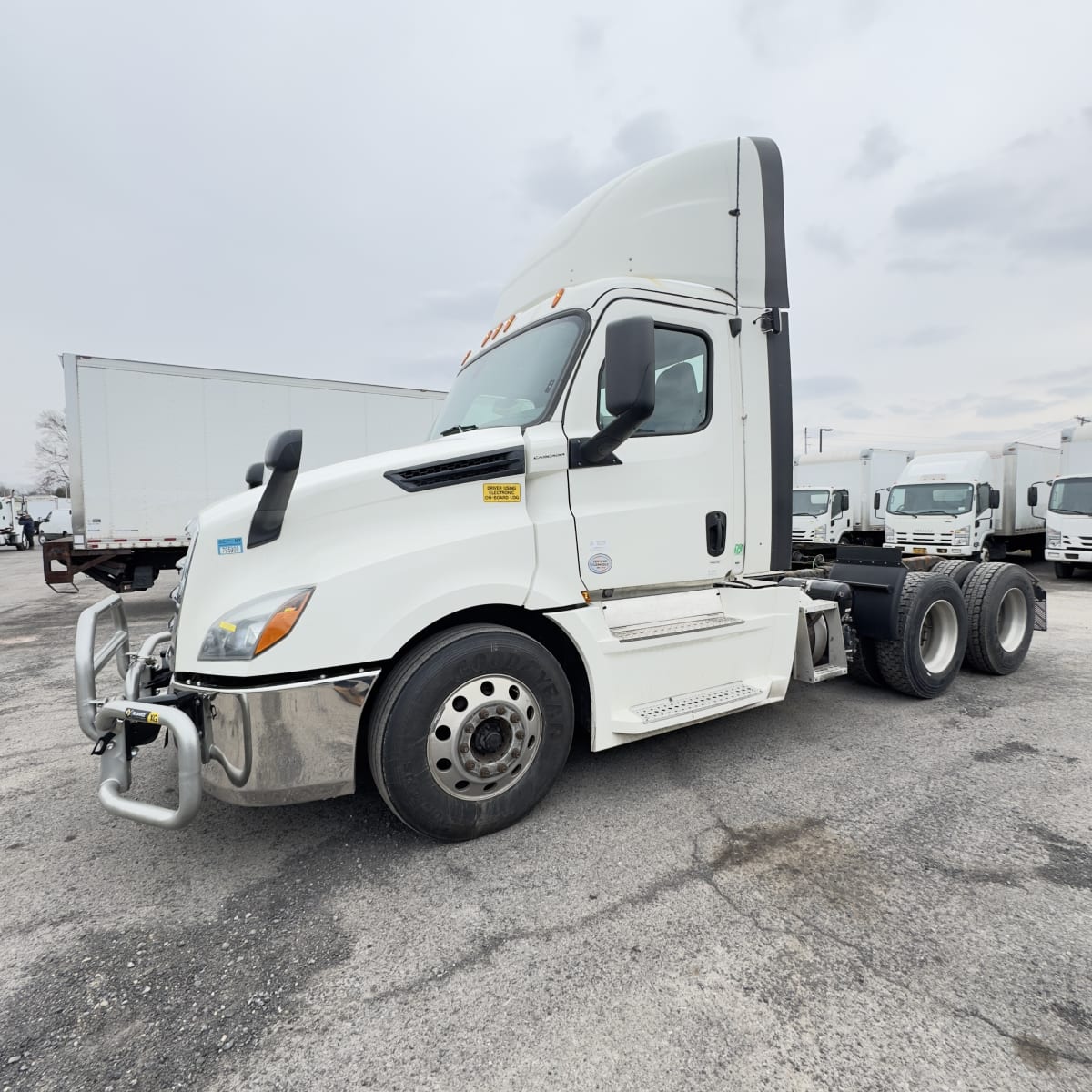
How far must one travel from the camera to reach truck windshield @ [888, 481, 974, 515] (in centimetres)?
1480

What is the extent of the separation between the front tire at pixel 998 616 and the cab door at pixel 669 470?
10.4 feet

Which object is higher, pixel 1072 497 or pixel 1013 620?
pixel 1072 497

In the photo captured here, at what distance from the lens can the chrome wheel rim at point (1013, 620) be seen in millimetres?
5883

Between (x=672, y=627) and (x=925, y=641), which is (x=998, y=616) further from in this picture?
(x=672, y=627)

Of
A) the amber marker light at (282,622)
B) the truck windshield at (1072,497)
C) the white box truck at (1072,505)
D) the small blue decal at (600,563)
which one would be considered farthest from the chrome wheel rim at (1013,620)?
the truck windshield at (1072,497)

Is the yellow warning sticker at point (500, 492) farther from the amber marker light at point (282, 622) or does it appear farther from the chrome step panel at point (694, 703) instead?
the chrome step panel at point (694, 703)

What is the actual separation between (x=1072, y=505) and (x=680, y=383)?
46.8 ft

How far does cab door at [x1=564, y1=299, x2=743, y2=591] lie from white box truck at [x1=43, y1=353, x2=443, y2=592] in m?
6.34

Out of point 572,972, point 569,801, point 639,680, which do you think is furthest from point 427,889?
point 639,680

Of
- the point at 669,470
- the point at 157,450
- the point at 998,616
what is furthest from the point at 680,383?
the point at 157,450

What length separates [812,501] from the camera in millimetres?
18109

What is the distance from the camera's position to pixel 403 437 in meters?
11.7

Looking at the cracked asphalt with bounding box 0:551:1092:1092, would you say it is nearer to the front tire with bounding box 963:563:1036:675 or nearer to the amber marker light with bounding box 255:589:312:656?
the amber marker light with bounding box 255:589:312:656

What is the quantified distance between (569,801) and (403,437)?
941 centimetres
